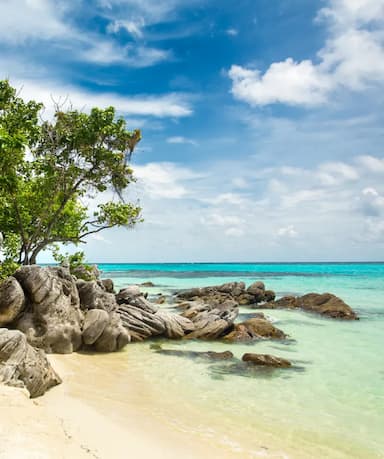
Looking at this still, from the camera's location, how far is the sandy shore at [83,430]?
14.1 feet

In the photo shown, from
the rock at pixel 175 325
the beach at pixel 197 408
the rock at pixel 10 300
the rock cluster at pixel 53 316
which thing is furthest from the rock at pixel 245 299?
the rock at pixel 10 300

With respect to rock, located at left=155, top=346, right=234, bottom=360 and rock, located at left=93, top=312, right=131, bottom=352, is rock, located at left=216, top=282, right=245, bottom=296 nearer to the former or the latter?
rock, located at left=155, top=346, right=234, bottom=360

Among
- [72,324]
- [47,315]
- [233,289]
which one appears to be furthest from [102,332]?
[233,289]

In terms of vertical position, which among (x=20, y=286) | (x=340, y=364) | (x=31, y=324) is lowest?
(x=340, y=364)

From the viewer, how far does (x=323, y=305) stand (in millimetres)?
27359

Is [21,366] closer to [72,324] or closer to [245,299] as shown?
[72,324]

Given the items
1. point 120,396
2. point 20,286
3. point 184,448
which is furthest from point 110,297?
point 184,448

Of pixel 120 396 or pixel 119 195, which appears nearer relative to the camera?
pixel 120 396

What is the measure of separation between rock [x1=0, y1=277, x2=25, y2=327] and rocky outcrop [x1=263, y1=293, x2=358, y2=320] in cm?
2027

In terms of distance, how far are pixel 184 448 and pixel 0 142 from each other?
24.7 feet

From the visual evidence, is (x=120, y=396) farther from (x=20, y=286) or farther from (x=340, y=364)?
(x=340, y=364)

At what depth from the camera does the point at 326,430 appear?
7.50 metres

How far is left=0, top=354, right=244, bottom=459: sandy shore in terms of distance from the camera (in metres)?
4.29

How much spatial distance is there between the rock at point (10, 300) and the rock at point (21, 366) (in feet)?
13.0
